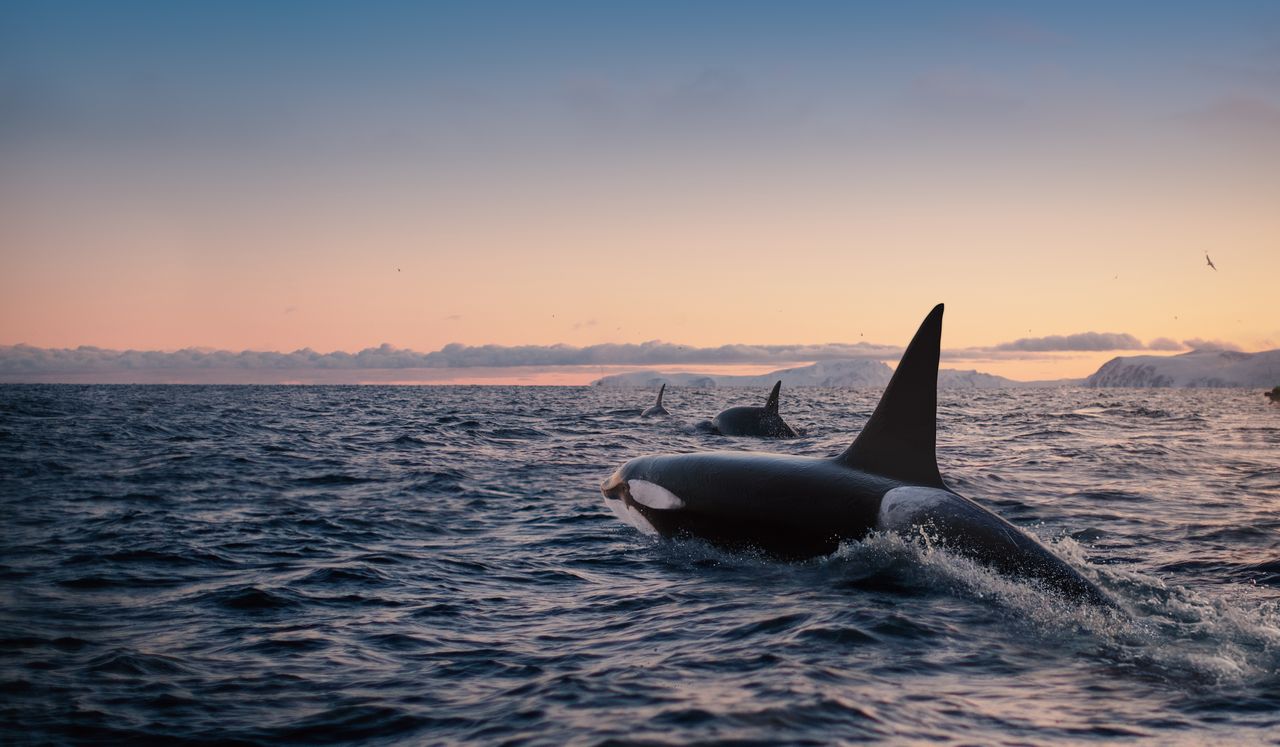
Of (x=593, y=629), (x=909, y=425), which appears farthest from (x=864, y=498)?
(x=593, y=629)

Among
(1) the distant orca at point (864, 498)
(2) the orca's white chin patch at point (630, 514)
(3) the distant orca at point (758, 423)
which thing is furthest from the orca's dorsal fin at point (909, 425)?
(3) the distant orca at point (758, 423)

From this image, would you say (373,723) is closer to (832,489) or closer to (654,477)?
(832,489)

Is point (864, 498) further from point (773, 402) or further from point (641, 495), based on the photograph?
point (773, 402)

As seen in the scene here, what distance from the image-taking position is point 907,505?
26.9ft

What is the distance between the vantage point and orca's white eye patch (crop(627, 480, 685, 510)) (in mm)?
10244

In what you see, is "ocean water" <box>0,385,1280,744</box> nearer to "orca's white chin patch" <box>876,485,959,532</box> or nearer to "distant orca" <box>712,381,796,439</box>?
"orca's white chin patch" <box>876,485,959,532</box>

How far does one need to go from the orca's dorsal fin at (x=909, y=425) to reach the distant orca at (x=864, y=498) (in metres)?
0.01

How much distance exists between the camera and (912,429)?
9102 millimetres

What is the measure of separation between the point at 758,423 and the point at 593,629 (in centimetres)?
2175

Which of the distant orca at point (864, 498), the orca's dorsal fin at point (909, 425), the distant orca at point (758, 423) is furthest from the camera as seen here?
the distant orca at point (758, 423)

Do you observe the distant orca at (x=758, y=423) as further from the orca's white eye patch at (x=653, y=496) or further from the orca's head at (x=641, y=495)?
the orca's white eye patch at (x=653, y=496)

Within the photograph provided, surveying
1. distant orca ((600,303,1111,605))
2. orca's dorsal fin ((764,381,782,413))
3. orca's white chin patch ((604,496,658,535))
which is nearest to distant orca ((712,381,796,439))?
orca's dorsal fin ((764,381,782,413))

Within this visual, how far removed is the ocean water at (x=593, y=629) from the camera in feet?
15.7

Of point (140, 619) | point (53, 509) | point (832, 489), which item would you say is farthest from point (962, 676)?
point (53, 509)
